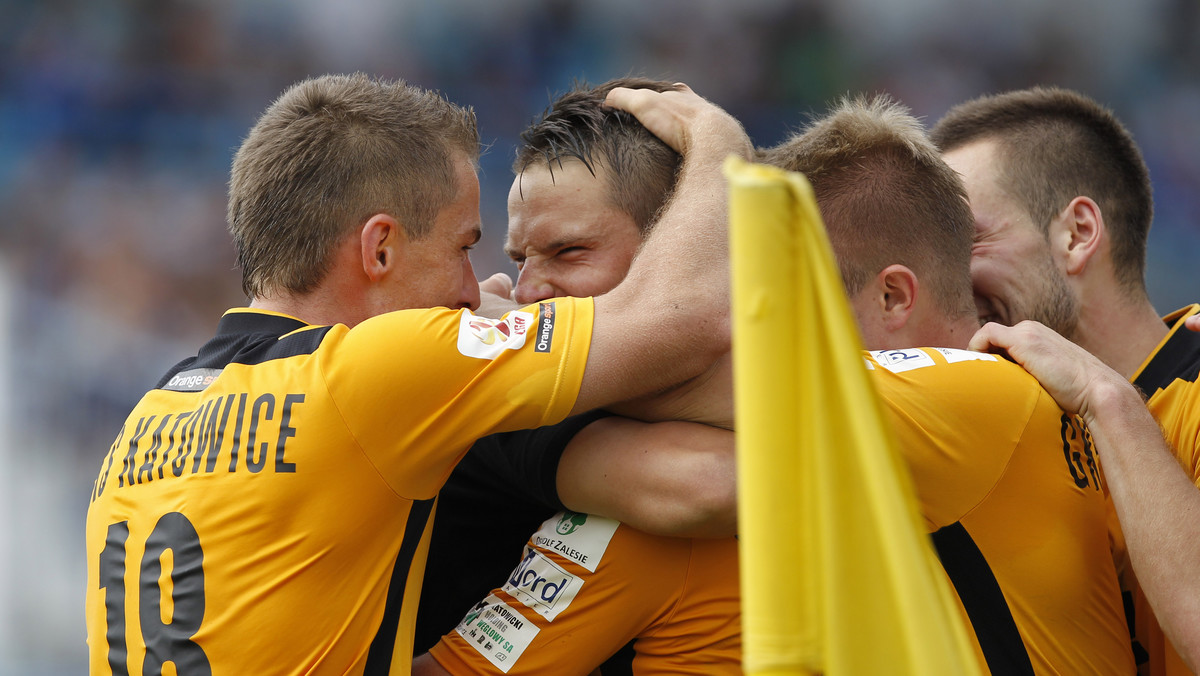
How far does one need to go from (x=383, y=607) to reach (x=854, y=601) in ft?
3.79

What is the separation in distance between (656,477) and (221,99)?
6316 mm

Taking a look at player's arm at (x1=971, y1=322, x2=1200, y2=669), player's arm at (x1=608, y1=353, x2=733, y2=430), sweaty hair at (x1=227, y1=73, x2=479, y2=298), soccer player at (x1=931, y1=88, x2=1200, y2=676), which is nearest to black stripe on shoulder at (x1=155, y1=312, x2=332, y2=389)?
sweaty hair at (x1=227, y1=73, x2=479, y2=298)

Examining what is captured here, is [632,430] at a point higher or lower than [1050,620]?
higher

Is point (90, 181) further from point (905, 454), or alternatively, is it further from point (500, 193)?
point (905, 454)

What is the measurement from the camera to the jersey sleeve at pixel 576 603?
78.4 inches

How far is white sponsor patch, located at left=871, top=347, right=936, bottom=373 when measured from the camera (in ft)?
6.81

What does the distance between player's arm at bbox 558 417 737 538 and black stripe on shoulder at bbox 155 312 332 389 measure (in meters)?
0.59

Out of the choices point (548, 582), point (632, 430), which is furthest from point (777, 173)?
point (548, 582)

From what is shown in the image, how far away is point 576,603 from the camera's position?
1984mm

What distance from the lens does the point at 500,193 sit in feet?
24.1

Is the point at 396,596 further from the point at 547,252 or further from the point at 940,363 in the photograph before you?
the point at 940,363

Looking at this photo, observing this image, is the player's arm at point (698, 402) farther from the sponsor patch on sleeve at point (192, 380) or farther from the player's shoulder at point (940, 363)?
the sponsor patch on sleeve at point (192, 380)

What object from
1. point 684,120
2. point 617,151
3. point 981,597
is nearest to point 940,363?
point 981,597

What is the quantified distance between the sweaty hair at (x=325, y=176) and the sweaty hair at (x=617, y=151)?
247 mm
